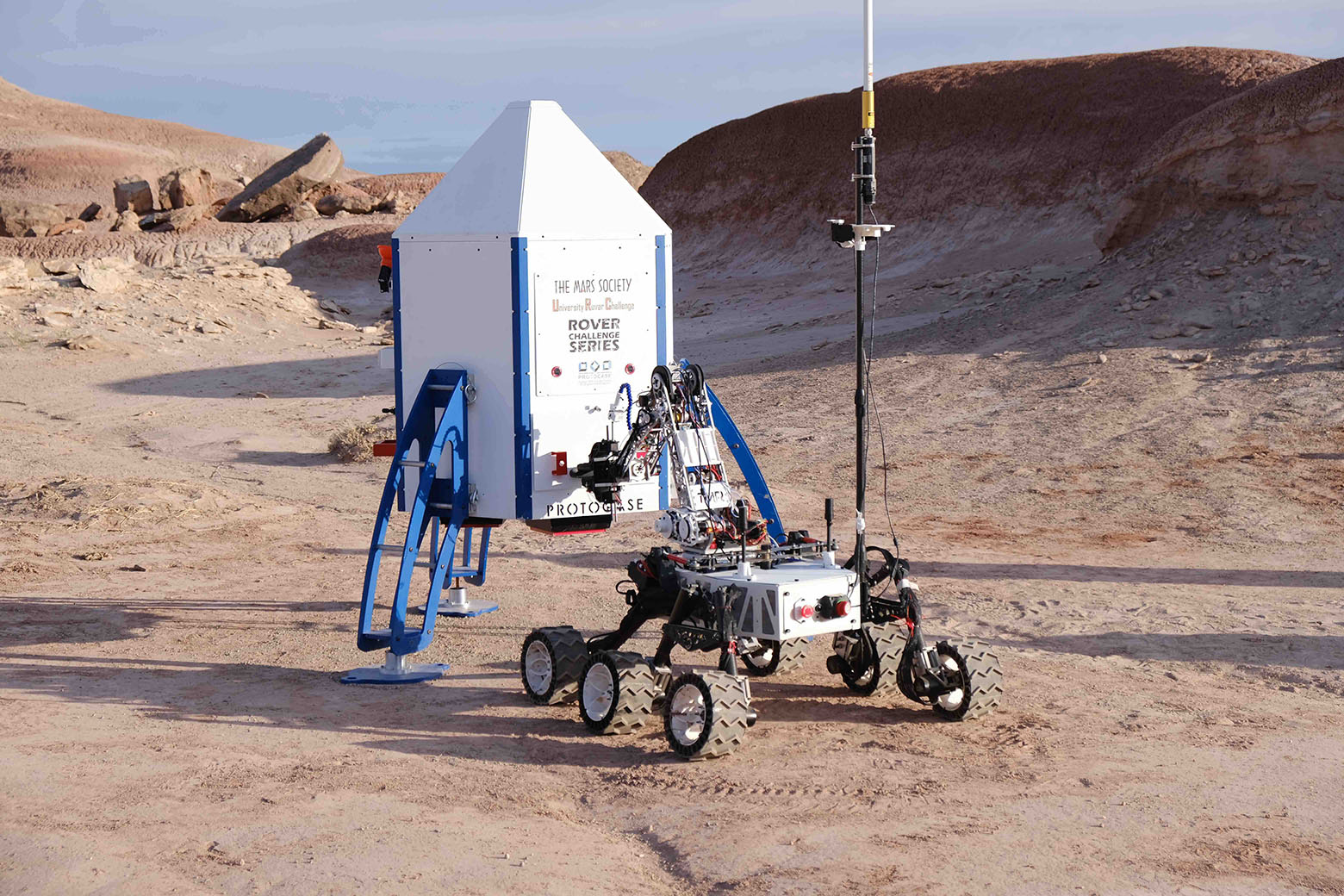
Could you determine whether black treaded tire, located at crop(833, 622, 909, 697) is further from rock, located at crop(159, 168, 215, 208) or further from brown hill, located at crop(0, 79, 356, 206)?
brown hill, located at crop(0, 79, 356, 206)

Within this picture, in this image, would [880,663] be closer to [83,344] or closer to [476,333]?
[476,333]

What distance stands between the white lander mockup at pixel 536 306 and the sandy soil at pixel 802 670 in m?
1.63

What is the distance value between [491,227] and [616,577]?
4544 mm

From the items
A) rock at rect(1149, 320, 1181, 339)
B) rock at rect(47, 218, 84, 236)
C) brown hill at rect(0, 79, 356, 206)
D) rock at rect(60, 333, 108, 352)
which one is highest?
brown hill at rect(0, 79, 356, 206)

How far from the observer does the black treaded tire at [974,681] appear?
29.7ft

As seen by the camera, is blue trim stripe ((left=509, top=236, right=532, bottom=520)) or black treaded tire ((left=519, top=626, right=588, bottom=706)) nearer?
black treaded tire ((left=519, top=626, right=588, bottom=706))

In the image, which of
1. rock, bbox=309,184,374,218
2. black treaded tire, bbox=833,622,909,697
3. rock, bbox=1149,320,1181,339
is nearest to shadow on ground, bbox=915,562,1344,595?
black treaded tire, bbox=833,622,909,697

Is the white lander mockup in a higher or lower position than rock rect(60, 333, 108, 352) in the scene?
lower

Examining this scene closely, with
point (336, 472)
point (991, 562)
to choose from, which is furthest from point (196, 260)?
point (991, 562)

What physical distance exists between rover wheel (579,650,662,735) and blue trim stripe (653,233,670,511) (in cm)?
191

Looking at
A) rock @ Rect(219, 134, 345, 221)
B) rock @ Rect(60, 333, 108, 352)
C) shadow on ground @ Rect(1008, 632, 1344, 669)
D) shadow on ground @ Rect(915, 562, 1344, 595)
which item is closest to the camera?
shadow on ground @ Rect(1008, 632, 1344, 669)

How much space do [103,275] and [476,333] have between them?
25693 millimetres

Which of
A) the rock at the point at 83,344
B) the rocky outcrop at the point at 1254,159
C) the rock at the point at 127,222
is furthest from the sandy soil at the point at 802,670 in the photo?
the rock at the point at 127,222

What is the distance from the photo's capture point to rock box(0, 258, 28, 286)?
31.6m
